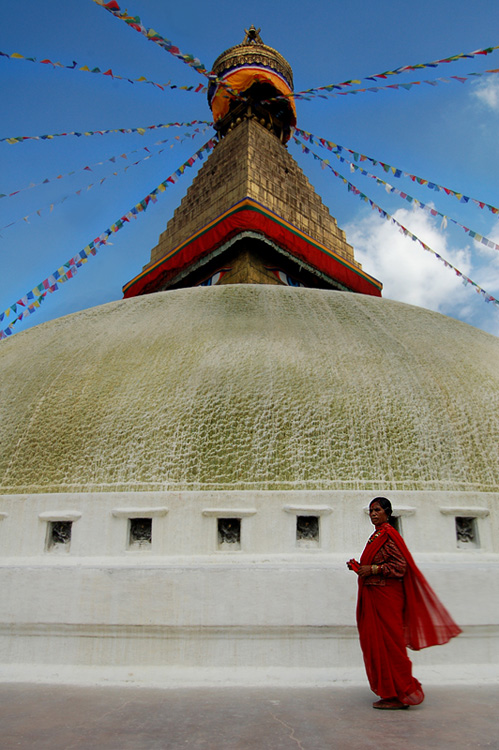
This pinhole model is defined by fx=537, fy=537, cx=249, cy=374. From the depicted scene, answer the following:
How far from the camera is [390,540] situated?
2.66 m

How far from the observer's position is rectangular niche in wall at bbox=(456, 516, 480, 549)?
12.3 feet

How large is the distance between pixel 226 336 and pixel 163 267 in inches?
275

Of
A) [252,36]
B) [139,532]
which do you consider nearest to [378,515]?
[139,532]

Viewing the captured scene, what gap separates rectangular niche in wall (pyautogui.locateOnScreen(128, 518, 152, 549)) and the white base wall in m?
0.06

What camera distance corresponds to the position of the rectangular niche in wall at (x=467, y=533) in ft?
12.3

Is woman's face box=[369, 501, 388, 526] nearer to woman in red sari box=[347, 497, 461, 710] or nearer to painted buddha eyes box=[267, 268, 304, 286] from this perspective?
woman in red sari box=[347, 497, 461, 710]

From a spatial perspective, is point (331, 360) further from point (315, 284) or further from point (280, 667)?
point (315, 284)

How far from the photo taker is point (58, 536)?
3.74 metres

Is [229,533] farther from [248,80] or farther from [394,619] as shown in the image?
[248,80]

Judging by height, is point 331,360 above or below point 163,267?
below

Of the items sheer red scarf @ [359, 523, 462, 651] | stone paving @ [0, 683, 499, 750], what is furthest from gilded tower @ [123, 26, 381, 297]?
stone paving @ [0, 683, 499, 750]

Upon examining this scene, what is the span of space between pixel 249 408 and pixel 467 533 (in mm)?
1778

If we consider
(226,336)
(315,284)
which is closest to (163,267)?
(315,284)

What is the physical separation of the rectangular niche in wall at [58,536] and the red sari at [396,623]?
81.5 inches
